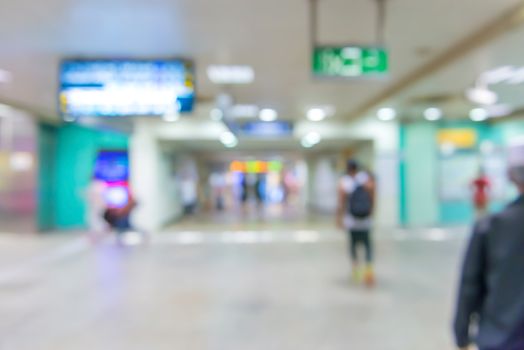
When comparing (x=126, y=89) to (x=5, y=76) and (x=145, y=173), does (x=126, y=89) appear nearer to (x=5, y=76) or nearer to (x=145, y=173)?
(x=5, y=76)

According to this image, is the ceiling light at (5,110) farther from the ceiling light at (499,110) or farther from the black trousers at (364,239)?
the ceiling light at (499,110)

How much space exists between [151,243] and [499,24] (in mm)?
8240

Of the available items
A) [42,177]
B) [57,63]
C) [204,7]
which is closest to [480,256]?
[204,7]

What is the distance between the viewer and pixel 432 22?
5.08 m

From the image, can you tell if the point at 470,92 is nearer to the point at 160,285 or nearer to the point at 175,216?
the point at 160,285

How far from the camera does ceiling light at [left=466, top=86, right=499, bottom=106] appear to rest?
349 inches

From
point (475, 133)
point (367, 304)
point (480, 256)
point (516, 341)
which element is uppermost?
point (475, 133)

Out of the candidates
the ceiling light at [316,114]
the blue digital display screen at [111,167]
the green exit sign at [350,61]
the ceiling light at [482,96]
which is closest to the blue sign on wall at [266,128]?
the ceiling light at [316,114]

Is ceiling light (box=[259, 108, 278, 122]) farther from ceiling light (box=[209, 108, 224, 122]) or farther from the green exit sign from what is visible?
the green exit sign

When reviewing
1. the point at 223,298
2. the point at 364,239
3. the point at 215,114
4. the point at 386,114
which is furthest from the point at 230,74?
the point at 386,114

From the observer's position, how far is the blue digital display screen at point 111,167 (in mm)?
13703

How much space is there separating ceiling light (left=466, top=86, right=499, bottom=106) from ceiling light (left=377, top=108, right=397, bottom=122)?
76.8 inches

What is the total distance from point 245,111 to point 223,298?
7.08 meters

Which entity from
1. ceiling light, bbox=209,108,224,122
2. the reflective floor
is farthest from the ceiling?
ceiling light, bbox=209,108,224,122
